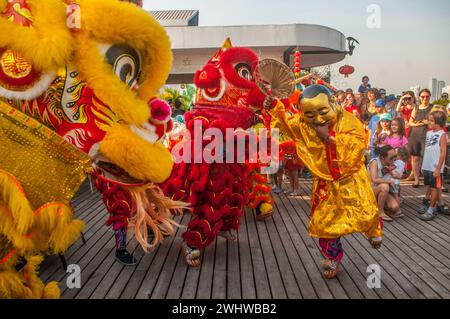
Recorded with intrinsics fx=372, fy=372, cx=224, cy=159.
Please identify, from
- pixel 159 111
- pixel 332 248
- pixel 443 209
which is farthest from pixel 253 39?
pixel 159 111

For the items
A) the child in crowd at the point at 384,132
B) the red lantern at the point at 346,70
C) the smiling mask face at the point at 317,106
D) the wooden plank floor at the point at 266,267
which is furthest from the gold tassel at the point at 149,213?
the red lantern at the point at 346,70

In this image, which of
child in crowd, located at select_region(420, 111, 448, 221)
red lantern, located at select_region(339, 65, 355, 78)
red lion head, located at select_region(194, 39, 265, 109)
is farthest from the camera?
red lantern, located at select_region(339, 65, 355, 78)

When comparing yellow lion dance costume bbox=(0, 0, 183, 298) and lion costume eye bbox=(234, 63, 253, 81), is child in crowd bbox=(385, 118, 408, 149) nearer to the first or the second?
lion costume eye bbox=(234, 63, 253, 81)

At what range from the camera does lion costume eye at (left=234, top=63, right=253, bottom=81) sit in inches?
127

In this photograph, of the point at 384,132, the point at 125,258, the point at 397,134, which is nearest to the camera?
the point at 125,258

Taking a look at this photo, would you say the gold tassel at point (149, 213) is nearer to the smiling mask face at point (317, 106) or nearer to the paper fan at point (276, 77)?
the smiling mask face at point (317, 106)

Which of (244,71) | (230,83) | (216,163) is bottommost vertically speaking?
(216,163)

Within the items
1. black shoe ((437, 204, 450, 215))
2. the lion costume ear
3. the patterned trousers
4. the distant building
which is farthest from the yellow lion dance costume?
the distant building

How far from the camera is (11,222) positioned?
1.32 metres

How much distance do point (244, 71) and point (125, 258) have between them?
76.7 inches

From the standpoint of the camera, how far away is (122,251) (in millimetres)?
3307

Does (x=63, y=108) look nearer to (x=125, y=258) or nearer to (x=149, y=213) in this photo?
(x=149, y=213)

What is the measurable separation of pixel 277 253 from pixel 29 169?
104 inches

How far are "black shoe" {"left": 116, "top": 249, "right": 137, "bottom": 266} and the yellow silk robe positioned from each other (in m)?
1.58
